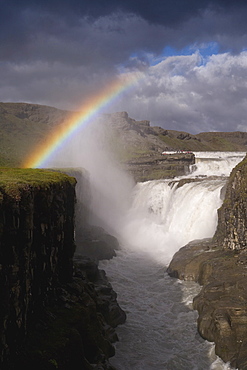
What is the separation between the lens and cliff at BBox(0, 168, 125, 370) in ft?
34.8

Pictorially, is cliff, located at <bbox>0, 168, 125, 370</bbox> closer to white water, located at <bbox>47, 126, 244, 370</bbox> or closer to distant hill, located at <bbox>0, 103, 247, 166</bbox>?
white water, located at <bbox>47, 126, 244, 370</bbox>

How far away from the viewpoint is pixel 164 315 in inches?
969

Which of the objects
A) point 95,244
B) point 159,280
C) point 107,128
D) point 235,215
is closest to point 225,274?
point 235,215

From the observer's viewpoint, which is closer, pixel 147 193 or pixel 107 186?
pixel 147 193

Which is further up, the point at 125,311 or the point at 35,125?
the point at 35,125

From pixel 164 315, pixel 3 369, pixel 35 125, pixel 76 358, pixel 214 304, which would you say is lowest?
pixel 164 315

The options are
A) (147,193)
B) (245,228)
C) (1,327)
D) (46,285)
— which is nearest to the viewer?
(1,327)

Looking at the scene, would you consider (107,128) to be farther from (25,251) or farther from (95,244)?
(25,251)

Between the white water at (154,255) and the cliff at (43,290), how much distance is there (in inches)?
103

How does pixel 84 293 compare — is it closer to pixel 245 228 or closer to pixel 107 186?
pixel 245 228

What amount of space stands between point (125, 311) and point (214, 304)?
6.88 meters

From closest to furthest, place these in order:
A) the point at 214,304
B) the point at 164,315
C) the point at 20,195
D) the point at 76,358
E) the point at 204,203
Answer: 1. the point at 20,195
2. the point at 76,358
3. the point at 214,304
4. the point at 164,315
5. the point at 204,203

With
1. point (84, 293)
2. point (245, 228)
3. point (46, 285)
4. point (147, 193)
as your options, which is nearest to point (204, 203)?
point (245, 228)

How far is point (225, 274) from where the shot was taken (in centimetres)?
2534
